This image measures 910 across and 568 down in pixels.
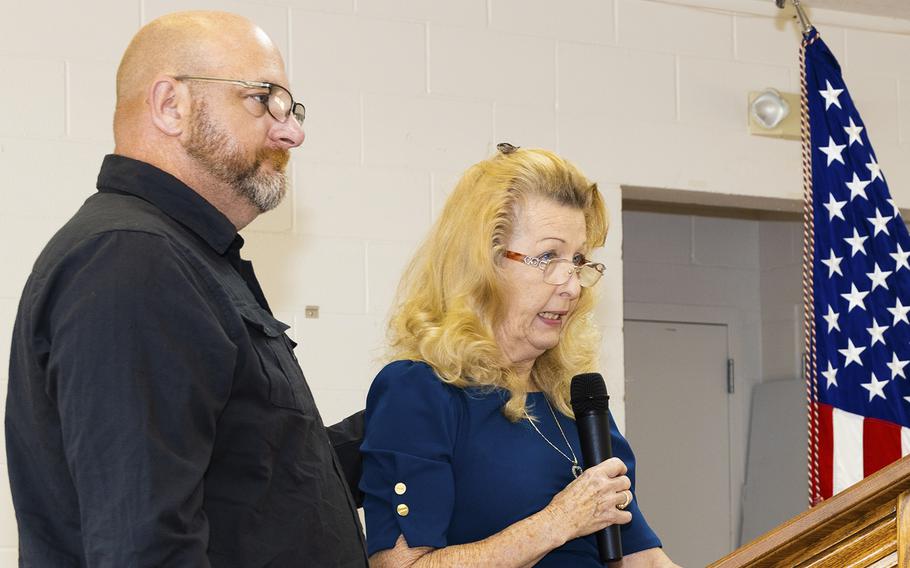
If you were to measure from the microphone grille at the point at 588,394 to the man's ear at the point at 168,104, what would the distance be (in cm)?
73

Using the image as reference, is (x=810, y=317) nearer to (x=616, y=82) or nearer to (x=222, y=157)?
(x=616, y=82)

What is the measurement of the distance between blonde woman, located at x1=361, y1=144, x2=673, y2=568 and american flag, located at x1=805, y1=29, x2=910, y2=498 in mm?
1742

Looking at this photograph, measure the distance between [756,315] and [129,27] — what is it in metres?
3.21

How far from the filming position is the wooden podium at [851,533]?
1170 mm

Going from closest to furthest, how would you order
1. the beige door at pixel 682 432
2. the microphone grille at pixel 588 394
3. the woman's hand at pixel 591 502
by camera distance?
the woman's hand at pixel 591 502 → the microphone grille at pixel 588 394 → the beige door at pixel 682 432

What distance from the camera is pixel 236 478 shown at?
1.39 metres

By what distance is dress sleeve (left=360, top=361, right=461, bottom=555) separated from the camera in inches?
69.9

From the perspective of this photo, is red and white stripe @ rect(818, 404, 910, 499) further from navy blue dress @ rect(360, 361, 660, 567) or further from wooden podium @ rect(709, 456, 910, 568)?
wooden podium @ rect(709, 456, 910, 568)

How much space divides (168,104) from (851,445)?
2.69 meters

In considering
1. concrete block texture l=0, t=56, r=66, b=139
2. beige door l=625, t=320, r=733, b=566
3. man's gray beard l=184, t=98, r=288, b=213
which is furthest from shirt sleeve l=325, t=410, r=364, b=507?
beige door l=625, t=320, r=733, b=566

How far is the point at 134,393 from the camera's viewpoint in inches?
48.8

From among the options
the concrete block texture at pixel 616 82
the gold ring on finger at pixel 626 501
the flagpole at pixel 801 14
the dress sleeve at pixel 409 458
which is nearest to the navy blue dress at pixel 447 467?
the dress sleeve at pixel 409 458

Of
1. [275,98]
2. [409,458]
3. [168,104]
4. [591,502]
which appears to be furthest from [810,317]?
[168,104]

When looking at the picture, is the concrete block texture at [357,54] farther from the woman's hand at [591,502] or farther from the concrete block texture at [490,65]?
the woman's hand at [591,502]
